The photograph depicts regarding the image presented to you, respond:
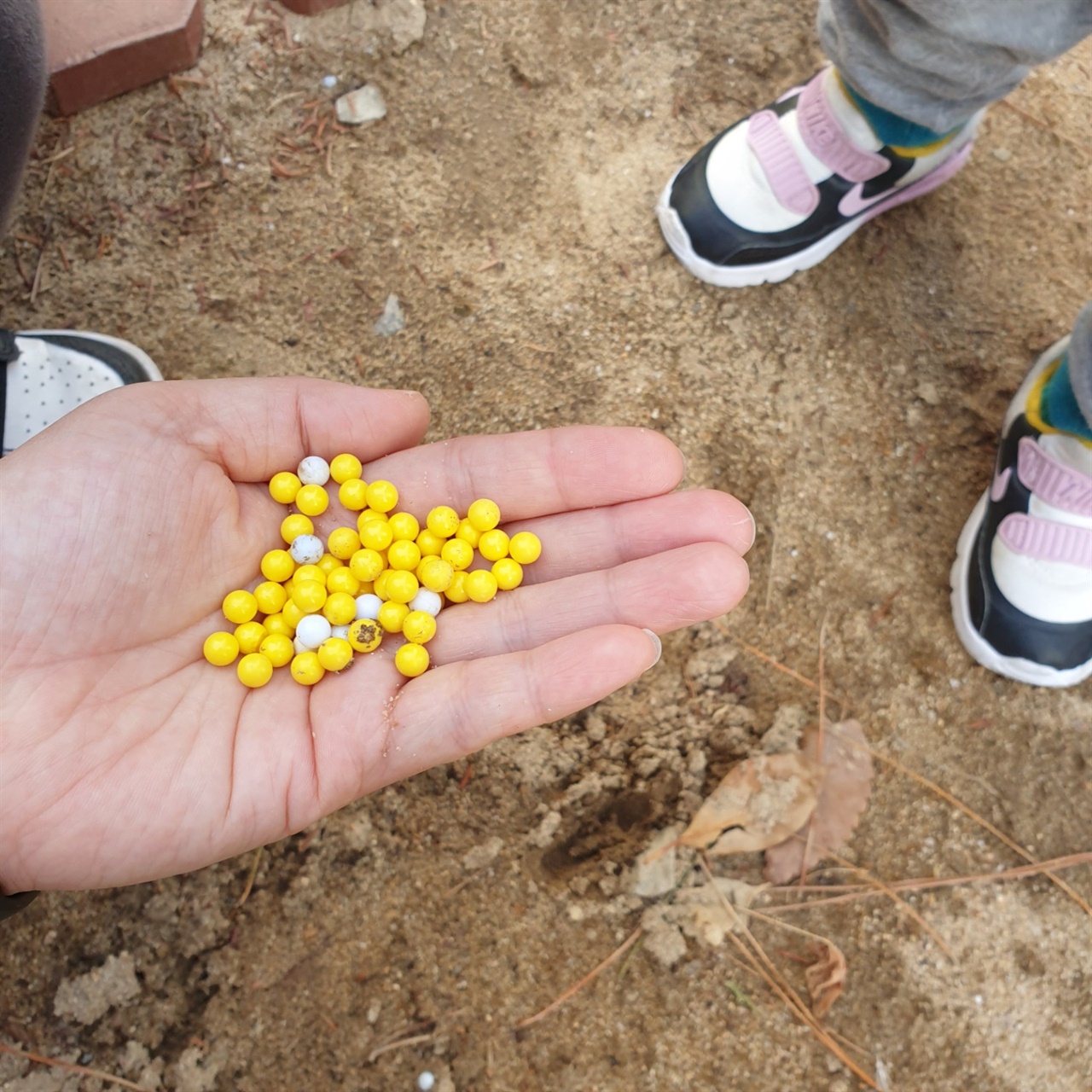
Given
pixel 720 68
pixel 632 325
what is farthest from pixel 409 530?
pixel 720 68

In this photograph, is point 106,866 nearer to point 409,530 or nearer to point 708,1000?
point 409,530

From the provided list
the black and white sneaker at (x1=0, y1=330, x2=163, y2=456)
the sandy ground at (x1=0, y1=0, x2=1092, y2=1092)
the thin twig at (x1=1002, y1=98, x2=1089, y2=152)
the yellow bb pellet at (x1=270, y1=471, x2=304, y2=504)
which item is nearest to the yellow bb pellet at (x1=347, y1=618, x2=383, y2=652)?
the yellow bb pellet at (x1=270, y1=471, x2=304, y2=504)

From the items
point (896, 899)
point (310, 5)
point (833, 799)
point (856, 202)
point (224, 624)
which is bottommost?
point (896, 899)

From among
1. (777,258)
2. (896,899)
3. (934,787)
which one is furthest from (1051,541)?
(777,258)

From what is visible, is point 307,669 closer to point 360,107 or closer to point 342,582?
point 342,582

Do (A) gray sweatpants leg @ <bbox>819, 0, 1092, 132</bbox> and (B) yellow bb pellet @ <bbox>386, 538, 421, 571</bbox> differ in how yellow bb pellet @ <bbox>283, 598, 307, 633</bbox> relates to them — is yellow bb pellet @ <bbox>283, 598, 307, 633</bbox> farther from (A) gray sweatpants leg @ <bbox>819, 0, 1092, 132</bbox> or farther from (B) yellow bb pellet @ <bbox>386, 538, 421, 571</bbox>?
(A) gray sweatpants leg @ <bbox>819, 0, 1092, 132</bbox>

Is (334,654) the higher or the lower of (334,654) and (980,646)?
the higher
